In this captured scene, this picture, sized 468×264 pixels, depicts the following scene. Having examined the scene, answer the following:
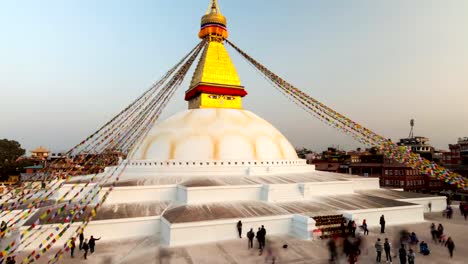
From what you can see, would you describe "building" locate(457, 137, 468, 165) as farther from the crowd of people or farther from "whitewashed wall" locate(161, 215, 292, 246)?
the crowd of people

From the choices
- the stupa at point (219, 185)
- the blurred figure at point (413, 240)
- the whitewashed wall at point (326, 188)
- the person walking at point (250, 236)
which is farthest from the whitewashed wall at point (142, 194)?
the blurred figure at point (413, 240)

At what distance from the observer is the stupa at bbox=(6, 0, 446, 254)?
9.30m

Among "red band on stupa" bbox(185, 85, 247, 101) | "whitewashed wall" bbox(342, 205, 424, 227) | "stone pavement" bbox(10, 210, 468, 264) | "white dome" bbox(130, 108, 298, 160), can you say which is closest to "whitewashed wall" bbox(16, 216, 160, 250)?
"stone pavement" bbox(10, 210, 468, 264)

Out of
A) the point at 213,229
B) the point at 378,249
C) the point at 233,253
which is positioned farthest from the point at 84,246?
the point at 378,249

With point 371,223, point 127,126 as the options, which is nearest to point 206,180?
point 127,126

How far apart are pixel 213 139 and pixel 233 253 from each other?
7.59 m

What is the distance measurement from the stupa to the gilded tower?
63mm

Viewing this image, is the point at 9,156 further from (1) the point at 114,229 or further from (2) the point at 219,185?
(2) the point at 219,185

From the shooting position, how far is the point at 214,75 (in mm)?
17422

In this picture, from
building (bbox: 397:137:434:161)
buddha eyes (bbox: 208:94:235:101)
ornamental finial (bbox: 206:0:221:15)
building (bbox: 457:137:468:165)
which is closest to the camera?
buddha eyes (bbox: 208:94:235:101)

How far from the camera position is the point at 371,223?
33.7 feet

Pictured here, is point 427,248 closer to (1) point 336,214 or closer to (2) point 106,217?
(1) point 336,214

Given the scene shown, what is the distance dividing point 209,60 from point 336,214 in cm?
1196

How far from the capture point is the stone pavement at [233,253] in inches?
292
